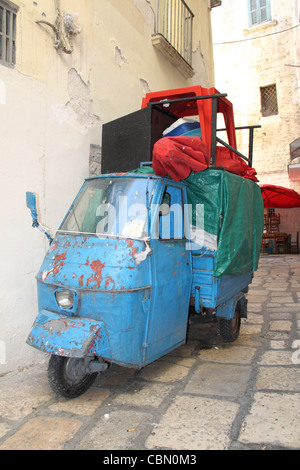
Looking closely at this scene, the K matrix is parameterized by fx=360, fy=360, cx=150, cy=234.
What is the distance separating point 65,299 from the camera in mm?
3119

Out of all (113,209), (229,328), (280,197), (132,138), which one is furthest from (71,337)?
(280,197)

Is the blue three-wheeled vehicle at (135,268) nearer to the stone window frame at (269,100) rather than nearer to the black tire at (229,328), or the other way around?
the black tire at (229,328)

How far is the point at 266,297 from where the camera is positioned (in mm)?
7418

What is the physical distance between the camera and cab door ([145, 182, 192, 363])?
127 inches

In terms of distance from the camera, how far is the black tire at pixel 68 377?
9.98ft

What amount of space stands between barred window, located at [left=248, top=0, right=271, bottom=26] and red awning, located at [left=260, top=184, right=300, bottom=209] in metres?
9.69

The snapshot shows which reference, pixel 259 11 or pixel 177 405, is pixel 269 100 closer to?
pixel 259 11

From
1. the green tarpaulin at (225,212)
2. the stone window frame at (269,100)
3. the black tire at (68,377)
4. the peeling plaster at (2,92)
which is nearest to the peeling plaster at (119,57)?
the peeling plaster at (2,92)

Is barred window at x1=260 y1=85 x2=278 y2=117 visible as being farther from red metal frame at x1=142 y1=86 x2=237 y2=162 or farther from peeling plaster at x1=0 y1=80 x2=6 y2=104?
peeling plaster at x1=0 y1=80 x2=6 y2=104

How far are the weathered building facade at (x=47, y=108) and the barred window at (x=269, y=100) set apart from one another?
12499 mm

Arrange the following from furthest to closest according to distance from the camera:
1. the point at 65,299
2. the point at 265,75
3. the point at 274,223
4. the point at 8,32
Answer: the point at 265,75, the point at 274,223, the point at 8,32, the point at 65,299

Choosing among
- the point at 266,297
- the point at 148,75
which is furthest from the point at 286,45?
the point at 266,297

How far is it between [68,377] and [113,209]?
5.14ft

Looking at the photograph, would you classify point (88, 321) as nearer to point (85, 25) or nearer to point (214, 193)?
point (214, 193)
